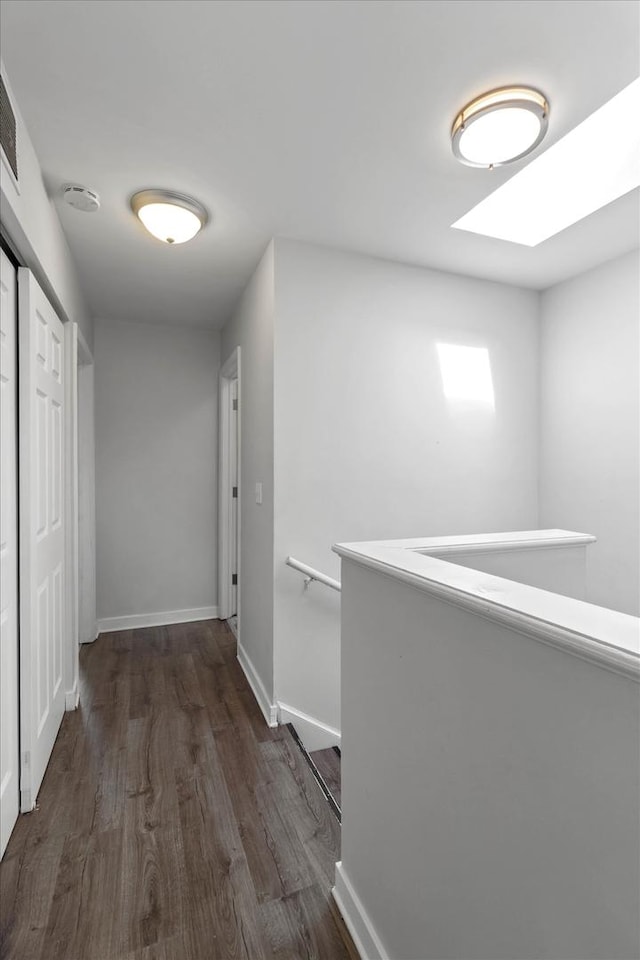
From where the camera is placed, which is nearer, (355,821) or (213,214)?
(355,821)

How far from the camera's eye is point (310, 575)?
227 cm

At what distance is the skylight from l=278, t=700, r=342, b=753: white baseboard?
2.62 metres

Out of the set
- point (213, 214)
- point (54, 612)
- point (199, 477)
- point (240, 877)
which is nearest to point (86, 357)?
point (199, 477)

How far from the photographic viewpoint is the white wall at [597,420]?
255 cm

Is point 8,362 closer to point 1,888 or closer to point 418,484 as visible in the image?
point 1,888

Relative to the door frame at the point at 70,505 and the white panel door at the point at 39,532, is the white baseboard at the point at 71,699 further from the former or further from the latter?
the white panel door at the point at 39,532

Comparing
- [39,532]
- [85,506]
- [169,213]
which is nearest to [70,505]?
[39,532]

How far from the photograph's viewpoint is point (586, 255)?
2.60m

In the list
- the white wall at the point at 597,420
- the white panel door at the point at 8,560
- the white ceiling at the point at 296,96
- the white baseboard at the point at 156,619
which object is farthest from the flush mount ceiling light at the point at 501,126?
the white baseboard at the point at 156,619

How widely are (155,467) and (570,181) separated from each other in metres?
3.39

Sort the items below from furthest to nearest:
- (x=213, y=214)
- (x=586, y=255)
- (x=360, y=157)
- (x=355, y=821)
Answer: (x=586, y=255) → (x=213, y=214) → (x=360, y=157) → (x=355, y=821)

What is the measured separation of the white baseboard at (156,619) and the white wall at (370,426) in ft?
6.14

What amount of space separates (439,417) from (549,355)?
0.98 m

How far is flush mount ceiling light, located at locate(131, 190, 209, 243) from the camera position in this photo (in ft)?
6.44
